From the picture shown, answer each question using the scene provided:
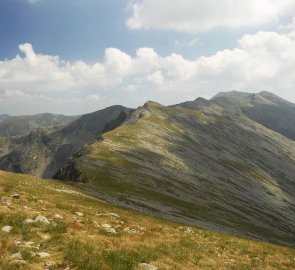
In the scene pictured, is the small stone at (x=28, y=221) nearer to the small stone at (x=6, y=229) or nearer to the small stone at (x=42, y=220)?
the small stone at (x=42, y=220)

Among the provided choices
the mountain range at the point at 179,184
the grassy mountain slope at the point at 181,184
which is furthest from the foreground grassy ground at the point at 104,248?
the grassy mountain slope at the point at 181,184

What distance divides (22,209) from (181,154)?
142385mm

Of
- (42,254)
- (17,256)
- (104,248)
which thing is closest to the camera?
(17,256)

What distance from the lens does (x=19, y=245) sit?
19656 mm

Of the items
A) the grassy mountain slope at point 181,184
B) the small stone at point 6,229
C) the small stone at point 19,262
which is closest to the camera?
the small stone at point 19,262

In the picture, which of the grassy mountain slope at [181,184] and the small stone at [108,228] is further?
the grassy mountain slope at [181,184]

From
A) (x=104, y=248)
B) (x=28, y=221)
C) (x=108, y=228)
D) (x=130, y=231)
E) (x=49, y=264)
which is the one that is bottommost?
(x=130, y=231)

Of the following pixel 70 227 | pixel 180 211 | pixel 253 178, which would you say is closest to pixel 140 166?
pixel 180 211

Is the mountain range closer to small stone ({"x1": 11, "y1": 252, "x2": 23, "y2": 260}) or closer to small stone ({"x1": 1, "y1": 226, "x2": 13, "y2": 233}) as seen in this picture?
small stone ({"x1": 1, "y1": 226, "x2": 13, "y2": 233})

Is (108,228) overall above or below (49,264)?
below

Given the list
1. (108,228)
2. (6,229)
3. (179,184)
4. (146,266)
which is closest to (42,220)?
(6,229)

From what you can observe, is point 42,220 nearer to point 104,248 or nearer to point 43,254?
point 104,248

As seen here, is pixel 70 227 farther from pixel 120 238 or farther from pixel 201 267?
pixel 201 267

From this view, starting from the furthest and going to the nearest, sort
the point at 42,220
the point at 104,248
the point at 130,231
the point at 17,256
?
the point at 130,231 → the point at 42,220 → the point at 104,248 → the point at 17,256
